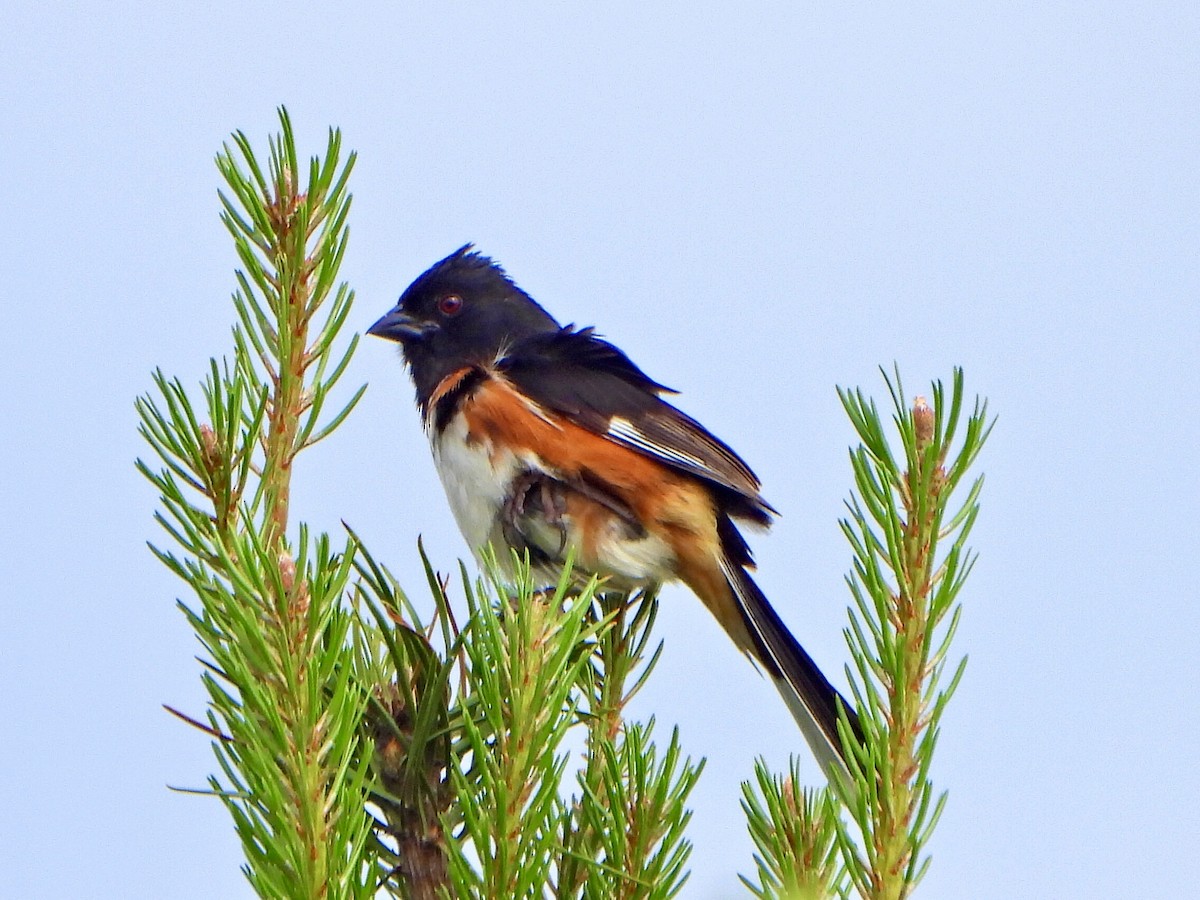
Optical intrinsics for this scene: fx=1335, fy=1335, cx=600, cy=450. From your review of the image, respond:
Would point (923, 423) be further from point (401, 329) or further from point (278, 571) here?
point (401, 329)

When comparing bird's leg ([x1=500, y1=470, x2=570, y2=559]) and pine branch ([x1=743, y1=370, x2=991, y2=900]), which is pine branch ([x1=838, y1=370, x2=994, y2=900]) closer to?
pine branch ([x1=743, y1=370, x2=991, y2=900])

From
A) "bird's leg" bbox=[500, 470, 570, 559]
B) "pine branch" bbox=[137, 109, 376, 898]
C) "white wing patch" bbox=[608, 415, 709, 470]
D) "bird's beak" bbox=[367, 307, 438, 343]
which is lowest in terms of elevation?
"pine branch" bbox=[137, 109, 376, 898]

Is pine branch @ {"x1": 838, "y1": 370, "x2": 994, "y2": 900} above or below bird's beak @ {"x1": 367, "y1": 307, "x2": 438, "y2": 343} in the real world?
below

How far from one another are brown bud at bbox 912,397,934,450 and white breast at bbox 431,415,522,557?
6.58 feet

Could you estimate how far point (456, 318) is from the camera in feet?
13.0

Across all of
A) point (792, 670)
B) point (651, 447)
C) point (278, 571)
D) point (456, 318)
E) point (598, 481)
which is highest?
point (456, 318)

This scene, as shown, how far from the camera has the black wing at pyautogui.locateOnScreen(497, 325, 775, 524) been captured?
3.30 meters

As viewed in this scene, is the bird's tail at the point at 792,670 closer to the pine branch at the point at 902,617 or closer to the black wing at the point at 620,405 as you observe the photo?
the black wing at the point at 620,405

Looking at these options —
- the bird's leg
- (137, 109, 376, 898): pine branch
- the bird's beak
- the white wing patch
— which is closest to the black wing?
the white wing patch

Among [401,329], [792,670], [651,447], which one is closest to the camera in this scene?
[792,670]

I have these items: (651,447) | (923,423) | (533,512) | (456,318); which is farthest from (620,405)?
(923,423)

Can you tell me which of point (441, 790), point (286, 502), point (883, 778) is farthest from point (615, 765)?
point (286, 502)

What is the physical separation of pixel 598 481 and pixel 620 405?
0.25 m

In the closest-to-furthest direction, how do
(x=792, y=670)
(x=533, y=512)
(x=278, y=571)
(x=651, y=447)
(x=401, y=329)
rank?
1. (x=278, y=571)
2. (x=792, y=670)
3. (x=533, y=512)
4. (x=651, y=447)
5. (x=401, y=329)
